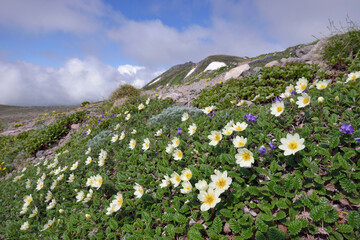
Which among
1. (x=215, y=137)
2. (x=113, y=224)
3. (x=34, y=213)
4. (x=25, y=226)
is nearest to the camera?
(x=113, y=224)

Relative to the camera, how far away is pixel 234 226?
1.99m

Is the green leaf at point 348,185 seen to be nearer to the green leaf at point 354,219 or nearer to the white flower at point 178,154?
the green leaf at point 354,219

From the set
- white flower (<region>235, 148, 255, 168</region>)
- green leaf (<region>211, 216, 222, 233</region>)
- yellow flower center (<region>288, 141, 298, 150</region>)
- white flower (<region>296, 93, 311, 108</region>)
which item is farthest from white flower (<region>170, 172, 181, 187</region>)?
white flower (<region>296, 93, 311, 108</region>)

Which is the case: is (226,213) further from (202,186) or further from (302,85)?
(302,85)

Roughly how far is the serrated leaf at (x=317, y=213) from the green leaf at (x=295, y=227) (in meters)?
0.16

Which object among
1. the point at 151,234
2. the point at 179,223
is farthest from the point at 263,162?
the point at 151,234

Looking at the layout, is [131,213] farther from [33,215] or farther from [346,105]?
[346,105]

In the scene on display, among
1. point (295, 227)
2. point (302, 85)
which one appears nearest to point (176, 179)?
point (295, 227)

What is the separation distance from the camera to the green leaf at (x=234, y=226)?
197 cm

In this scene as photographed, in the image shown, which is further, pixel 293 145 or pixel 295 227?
pixel 293 145

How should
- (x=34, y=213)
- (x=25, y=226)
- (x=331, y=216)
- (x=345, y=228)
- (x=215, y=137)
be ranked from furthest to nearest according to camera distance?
(x=34, y=213), (x=25, y=226), (x=215, y=137), (x=331, y=216), (x=345, y=228)

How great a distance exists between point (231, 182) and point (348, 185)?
3.82ft

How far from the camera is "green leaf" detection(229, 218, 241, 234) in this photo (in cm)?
197

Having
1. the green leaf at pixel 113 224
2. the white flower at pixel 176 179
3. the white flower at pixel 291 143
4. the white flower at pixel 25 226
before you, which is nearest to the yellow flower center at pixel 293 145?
the white flower at pixel 291 143
